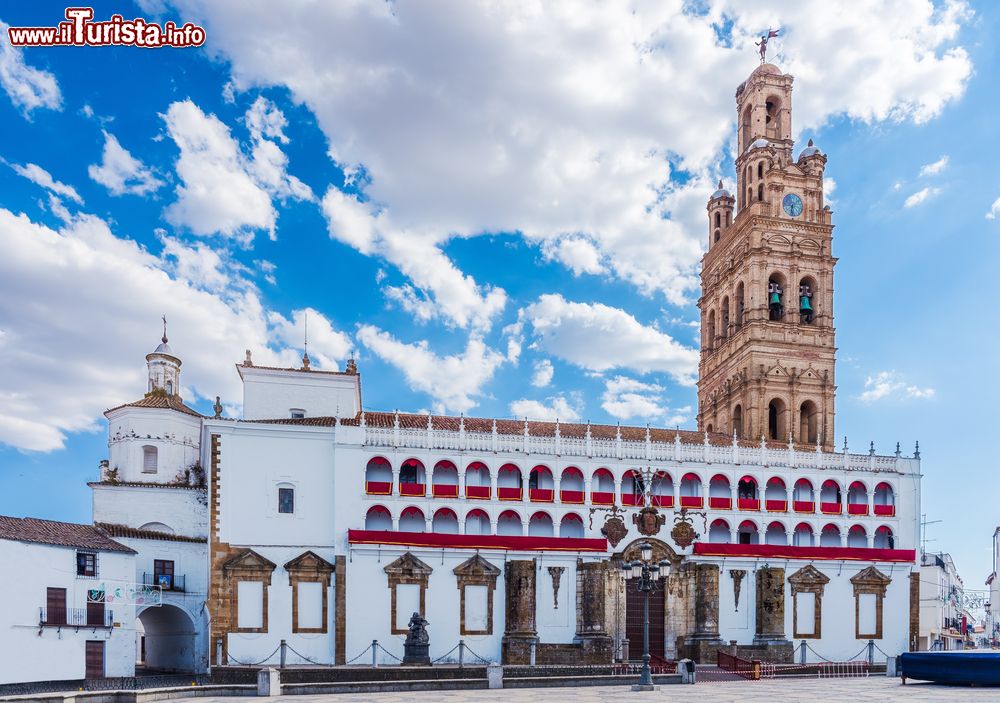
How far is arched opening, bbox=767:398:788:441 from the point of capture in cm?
6431

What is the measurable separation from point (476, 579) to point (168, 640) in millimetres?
17938

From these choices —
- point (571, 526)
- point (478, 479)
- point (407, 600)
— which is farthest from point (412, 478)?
point (571, 526)

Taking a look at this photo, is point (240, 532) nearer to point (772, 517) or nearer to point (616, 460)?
point (616, 460)

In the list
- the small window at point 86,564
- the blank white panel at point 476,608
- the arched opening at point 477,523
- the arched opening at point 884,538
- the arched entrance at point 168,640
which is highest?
the arched opening at point 477,523

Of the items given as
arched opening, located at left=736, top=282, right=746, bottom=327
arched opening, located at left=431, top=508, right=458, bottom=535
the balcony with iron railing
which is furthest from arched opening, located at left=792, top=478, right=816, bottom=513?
the balcony with iron railing

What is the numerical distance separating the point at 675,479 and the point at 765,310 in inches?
650

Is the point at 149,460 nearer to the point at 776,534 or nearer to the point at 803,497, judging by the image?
the point at 776,534

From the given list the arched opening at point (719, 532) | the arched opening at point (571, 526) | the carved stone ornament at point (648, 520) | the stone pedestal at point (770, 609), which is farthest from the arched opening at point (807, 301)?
the arched opening at point (571, 526)

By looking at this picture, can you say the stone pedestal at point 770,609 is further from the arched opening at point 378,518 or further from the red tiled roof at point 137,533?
the red tiled roof at point 137,533

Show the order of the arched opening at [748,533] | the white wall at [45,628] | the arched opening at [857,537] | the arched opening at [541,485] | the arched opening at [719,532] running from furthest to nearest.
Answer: the arched opening at [857,537] < the arched opening at [748,533] < the arched opening at [719,532] < the arched opening at [541,485] < the white wall at [45,628]

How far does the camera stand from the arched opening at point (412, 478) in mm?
51906

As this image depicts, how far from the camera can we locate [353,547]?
49.9 m

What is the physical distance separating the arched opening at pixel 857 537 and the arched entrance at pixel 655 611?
12.4 meters

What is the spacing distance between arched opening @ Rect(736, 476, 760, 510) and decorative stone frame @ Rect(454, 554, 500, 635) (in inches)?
621
